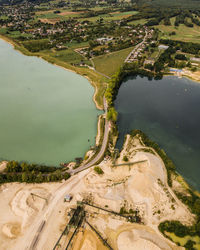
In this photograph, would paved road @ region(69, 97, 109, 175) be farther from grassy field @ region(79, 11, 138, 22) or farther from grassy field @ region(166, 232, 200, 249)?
grassy field @ region(79, 11, 138, 22)

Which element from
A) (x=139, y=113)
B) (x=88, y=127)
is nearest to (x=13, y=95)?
(x=88, y=127)

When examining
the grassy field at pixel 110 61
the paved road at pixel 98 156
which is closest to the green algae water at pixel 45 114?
the paved road at pixel 98 156

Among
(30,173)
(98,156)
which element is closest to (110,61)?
(98,156)

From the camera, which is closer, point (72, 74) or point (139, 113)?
point (139, 113)

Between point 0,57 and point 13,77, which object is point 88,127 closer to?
point 13,77

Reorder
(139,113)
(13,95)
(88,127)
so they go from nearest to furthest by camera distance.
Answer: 1. (88,127)
2. (139,113)
3. (13,95)

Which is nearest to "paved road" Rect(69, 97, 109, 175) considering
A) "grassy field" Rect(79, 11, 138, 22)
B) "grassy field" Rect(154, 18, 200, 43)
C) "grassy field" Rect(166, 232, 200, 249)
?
"grassy field" Rect(166, 232, 200, 249)
